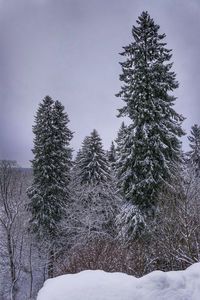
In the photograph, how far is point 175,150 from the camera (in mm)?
9953

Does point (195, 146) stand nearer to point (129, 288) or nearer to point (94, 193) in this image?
point (94, 193)

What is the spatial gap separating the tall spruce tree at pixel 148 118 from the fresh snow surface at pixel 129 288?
5.98 m

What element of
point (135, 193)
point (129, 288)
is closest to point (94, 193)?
point (135, 193)

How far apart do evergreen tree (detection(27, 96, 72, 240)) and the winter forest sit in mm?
83

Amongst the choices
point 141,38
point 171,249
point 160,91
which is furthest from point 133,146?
point 141,38

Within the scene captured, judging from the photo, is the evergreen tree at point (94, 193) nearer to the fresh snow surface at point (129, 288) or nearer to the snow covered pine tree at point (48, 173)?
the snow covered pine tree at point (48, 173)

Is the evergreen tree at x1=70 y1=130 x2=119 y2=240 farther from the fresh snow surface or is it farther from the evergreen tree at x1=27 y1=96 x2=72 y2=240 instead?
the fresh snow surface

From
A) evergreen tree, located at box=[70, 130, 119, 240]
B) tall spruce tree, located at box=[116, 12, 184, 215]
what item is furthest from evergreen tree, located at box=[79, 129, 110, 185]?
tall spruce tree, located at box=[116, 12, 184, 215]

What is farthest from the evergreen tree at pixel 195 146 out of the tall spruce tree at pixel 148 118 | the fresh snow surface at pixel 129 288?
the fresh snow surface at pixel 129 288

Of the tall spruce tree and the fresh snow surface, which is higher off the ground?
the tall spruce tree

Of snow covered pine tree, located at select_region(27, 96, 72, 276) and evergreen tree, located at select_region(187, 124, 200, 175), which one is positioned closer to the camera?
snow covered pine tree, located at select_region(27, 96, 72, 276)

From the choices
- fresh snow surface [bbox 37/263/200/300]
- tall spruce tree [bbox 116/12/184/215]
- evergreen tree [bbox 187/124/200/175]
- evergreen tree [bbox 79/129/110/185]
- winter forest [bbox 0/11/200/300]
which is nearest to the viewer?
fresh snow surface [bbox 37/263/200/300]

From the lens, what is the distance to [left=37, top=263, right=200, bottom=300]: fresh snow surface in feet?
8.83

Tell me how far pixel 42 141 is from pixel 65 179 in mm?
3914
